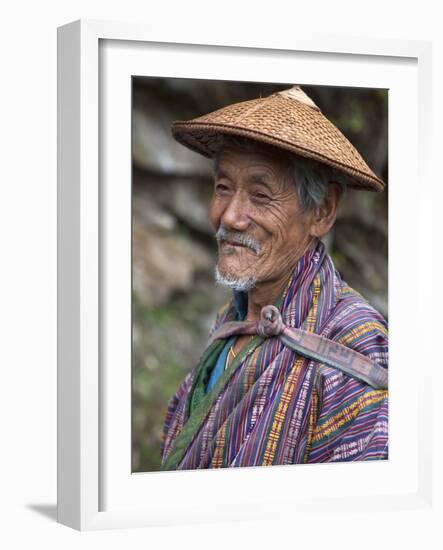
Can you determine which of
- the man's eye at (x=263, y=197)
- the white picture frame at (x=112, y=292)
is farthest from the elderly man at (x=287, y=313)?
the white picture frame at (x=112, y=292)

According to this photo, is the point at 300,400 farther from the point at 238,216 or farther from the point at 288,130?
the point at 288,130

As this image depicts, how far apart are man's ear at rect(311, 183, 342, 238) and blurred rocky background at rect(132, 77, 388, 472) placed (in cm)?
121

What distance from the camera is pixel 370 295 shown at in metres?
7.80

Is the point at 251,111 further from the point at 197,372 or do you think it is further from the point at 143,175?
the point at 143,175

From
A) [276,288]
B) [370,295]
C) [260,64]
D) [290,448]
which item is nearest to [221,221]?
[276,288]

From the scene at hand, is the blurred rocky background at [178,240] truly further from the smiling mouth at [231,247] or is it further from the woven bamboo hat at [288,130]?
the smiling mouth at [231,247]

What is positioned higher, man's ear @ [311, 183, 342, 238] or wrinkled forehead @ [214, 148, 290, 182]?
wrinkled forehead @ [214, 148, 290, 182]

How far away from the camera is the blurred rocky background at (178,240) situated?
25.5ft

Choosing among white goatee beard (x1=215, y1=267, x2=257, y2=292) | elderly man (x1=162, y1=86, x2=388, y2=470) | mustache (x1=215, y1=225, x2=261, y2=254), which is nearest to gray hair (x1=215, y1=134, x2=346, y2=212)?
elderly man (x1=162, y1=86, x2=388, y2=470)

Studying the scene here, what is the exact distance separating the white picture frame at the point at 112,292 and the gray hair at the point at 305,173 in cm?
35

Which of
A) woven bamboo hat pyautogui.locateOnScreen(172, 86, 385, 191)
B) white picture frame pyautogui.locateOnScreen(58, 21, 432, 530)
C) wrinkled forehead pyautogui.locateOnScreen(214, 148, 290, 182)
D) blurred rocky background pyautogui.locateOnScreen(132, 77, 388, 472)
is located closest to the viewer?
white picture frame pyautogui.locateOnScreen(58, 21, 432, 530)

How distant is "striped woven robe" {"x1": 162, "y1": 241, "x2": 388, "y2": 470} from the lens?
223 inches

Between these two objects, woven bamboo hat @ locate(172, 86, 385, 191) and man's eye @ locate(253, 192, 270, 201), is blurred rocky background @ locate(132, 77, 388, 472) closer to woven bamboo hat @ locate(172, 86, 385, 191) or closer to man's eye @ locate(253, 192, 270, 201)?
woven bamboo hat @ locate(172, 86, 385, 191)
